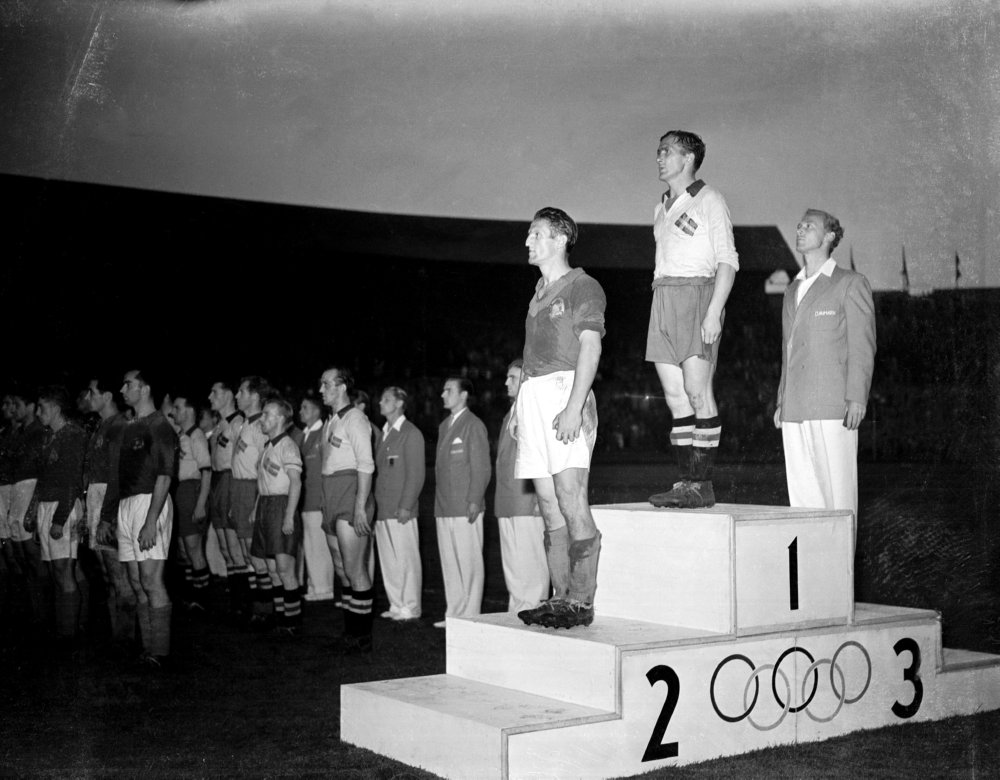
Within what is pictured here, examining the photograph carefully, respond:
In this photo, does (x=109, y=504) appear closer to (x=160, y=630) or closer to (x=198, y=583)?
(x=160, y=630)

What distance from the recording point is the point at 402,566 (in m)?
8.51

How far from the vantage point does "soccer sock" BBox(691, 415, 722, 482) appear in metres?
4.79

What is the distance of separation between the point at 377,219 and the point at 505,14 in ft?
43.1

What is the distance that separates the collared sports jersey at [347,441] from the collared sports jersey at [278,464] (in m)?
0.39

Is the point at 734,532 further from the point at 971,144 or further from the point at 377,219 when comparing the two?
the point at 377,219

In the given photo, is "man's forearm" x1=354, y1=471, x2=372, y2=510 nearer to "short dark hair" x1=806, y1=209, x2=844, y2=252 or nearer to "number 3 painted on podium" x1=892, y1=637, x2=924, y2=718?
"short dark hair" x1=806, y1=209, x2=844, y2=252

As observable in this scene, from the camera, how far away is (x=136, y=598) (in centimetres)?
648

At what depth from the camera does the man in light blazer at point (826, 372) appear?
5074 mm

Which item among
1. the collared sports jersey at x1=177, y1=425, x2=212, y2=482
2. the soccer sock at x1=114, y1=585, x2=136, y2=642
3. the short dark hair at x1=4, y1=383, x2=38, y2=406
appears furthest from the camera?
the short dark hair at x1=4, y1=383, x2=38, y2=406

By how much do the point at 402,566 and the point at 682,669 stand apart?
466cm

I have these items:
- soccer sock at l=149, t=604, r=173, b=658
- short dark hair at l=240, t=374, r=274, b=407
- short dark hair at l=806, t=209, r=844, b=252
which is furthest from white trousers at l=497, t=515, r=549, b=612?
short dark hair at l=806, t=209, r=844, b=252

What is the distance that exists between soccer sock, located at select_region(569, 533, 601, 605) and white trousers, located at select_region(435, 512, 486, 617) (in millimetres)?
3663

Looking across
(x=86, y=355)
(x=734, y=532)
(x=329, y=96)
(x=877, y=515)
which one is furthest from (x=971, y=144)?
(x=86, y=355)

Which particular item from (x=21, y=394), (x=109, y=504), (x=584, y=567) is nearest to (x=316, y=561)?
(x=109, y=504)
